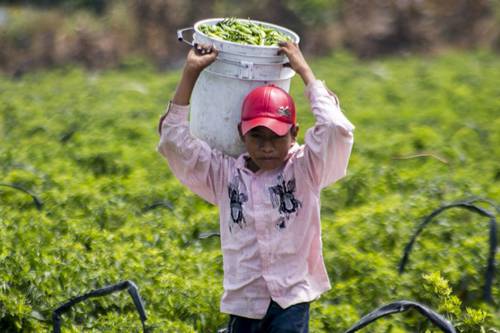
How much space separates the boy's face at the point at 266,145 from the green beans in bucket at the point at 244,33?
0.41 metres

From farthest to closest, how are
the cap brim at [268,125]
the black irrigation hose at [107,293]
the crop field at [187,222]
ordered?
the crop field at [187,222] < the black irrigation hose at [107,293] < the cap brim at [268,125]

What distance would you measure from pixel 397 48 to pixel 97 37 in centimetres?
758

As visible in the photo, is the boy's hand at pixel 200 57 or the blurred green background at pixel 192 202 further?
the blurred green background at pixel 192 202

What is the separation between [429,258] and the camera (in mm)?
5977

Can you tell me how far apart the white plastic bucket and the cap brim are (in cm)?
15

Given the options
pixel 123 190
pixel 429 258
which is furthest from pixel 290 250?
pixel 123 190

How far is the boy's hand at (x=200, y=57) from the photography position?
399 centimetres

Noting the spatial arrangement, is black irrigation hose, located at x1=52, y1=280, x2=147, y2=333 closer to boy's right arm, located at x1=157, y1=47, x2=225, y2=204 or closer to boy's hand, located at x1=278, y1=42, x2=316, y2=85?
boy's right arm, located at x1=157, y1=47, x2=225, y2=204

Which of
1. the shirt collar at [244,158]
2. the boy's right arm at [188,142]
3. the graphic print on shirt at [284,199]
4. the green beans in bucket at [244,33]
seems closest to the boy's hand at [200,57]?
the boy's right arm at [188,142]

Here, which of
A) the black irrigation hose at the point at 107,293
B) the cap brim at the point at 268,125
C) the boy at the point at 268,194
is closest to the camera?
the cap brim at the point at 268,125

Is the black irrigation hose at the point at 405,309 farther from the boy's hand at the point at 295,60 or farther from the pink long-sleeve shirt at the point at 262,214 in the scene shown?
the boy's hand at the point at 295,60

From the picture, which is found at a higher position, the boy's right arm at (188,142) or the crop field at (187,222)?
the boy's right arm at (188,142)

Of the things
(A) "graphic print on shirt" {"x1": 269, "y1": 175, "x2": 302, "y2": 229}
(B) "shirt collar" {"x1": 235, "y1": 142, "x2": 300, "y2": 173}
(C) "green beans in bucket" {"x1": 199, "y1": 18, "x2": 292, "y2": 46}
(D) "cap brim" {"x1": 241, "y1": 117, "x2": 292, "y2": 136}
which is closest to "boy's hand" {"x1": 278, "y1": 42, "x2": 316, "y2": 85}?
(C) "green beans in bucket" {"x1": 199, "y1": 18, "x2": 292, "y2": 46}

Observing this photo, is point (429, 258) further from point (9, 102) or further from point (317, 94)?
point (9, 102)
